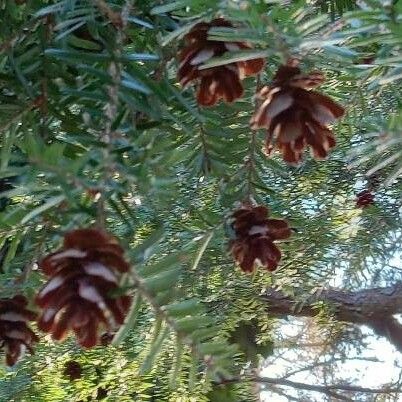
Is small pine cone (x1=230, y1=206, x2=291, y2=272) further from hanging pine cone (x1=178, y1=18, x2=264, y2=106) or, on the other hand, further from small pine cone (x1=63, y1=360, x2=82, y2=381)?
small pine cone (x1=63, y1=360, x2=82, y2=381)

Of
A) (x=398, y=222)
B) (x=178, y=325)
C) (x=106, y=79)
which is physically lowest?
(x=178, y=325)

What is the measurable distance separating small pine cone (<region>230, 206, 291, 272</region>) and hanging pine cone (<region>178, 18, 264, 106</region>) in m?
0.08

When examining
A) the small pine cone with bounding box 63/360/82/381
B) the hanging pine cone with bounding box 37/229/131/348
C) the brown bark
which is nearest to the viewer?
the hanging pine cone with bounding box 37/229/131/348

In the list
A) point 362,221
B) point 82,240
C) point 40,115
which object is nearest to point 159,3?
point 40,115

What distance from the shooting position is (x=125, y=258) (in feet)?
0.70

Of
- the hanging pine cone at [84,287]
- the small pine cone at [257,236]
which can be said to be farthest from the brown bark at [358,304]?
the hanging pine cone at [84,287]

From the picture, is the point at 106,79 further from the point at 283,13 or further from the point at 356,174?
the point at 356,174

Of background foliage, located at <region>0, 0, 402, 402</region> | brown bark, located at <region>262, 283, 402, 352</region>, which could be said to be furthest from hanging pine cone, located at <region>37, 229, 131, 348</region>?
brown bark, located at <region>262, 283, 402, 352</region>

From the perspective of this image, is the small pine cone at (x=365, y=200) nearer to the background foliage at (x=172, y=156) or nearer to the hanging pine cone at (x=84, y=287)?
the background foliage at (x=172, y=156)

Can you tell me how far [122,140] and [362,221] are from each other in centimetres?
46

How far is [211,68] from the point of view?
10.6 inches

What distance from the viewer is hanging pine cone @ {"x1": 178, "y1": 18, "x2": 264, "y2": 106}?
0.26m

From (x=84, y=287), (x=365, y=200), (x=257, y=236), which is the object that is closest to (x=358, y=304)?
(x=365, y=200)

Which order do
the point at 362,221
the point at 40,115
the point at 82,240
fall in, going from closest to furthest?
the point at 82,240
the point at 40,115
the point at 362,221
